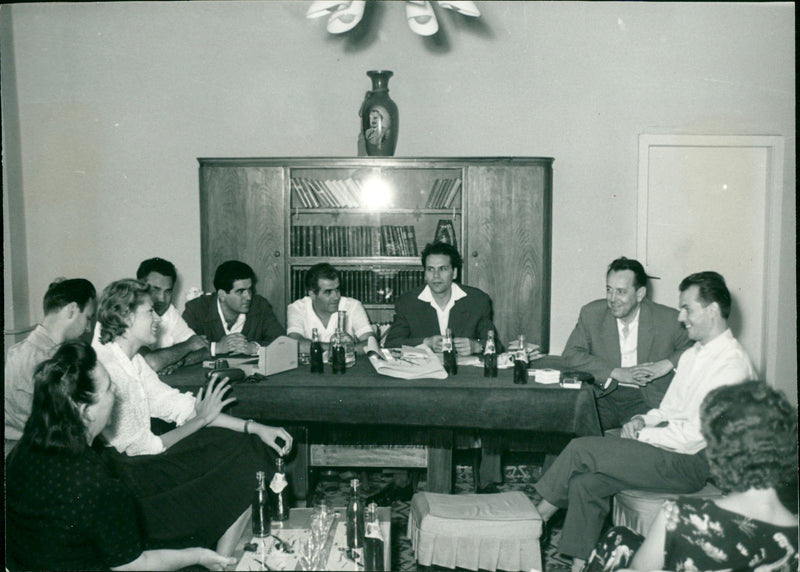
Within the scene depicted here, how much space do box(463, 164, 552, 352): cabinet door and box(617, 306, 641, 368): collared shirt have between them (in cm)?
124

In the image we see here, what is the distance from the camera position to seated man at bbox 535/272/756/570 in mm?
2574

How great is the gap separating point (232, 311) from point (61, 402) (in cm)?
236

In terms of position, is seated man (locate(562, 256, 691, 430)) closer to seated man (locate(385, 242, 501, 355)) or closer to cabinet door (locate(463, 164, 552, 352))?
seated man (locate(385, 242, 501, 355))

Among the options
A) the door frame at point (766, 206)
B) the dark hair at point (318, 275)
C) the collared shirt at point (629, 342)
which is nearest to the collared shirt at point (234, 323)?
the dark hair at point (318, 275)

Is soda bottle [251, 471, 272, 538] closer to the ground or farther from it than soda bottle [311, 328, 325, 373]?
closer to the ground

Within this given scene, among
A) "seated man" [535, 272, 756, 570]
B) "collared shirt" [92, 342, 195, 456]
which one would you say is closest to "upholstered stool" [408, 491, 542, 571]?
"seated man" [535, 272, 756, 570]

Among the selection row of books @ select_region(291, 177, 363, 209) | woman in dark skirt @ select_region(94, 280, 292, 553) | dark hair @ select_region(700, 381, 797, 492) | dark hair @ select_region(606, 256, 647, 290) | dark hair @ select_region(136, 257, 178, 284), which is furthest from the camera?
row of books @ select_region(291, 177, 363, 209)

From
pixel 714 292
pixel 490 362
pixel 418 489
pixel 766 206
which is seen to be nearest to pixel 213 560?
pixel 490 362

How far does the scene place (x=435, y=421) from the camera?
2.88 meters

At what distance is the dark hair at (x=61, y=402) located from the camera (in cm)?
180

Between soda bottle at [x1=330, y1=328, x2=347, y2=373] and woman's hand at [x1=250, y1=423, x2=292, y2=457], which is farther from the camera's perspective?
soda bottle at [x1=330, y1=328, x2=347, y2=373]

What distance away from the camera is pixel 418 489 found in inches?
146

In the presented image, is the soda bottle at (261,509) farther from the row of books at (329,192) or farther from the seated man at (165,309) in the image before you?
the row of books at (329,192)

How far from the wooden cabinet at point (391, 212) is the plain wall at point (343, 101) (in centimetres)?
41
